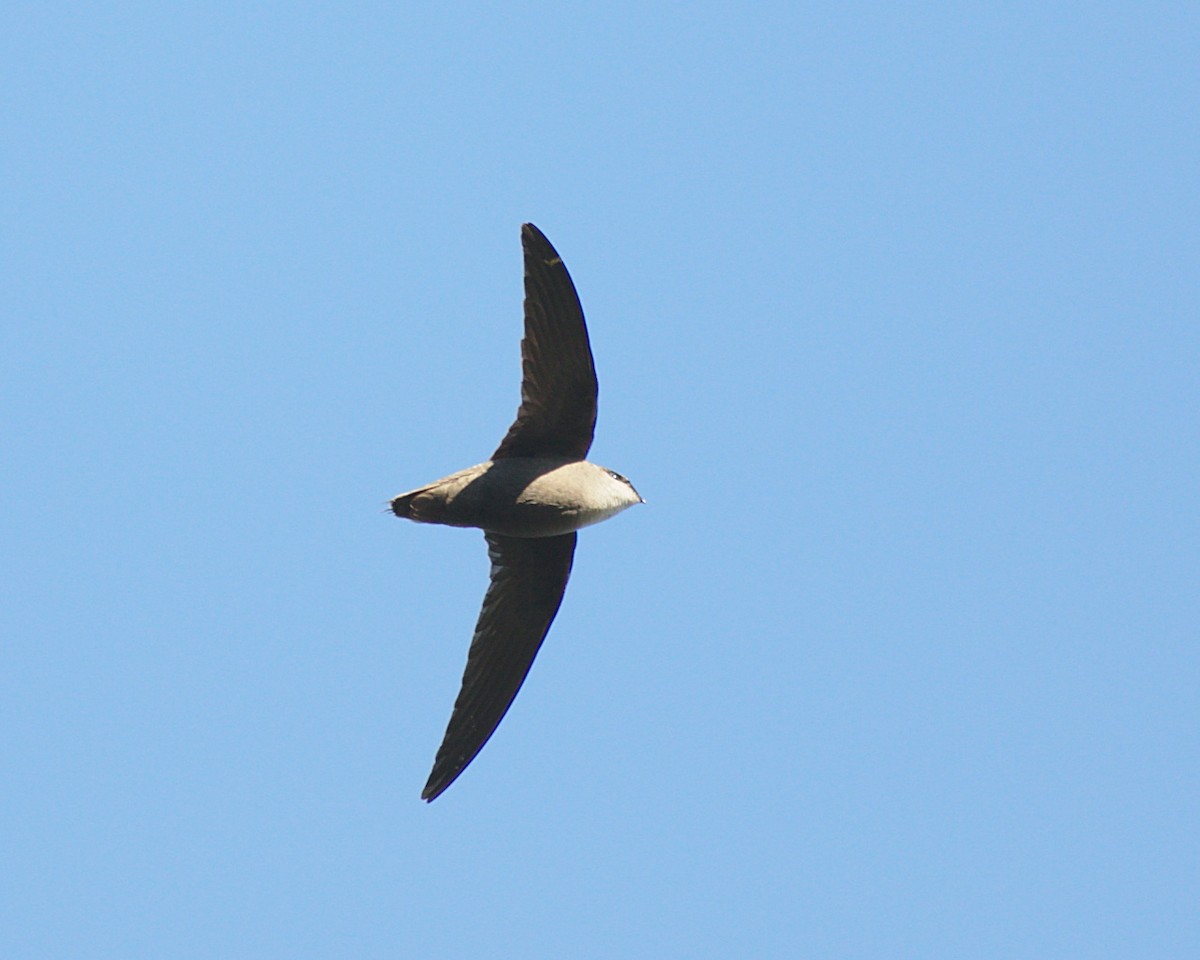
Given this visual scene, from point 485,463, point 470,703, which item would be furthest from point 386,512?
point 470,703

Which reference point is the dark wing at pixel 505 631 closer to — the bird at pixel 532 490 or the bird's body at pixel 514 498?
the bird at pixel 532 490

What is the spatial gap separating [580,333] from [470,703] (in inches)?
114

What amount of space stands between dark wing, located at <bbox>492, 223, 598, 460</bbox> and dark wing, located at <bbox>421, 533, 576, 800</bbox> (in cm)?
85

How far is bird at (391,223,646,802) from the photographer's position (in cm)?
1134

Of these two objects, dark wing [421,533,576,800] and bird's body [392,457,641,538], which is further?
dark wing [421,533,576,800]

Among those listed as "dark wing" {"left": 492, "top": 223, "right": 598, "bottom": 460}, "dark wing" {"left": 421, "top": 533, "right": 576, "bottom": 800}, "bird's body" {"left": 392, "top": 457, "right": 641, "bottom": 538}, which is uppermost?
"dark wing" {"left": 492, "top": 223, "right": 598, "bottom": 460}

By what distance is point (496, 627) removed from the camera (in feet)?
40.1

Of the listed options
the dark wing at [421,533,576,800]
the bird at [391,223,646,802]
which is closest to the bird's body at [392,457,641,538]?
the bird at [391,223,646,802]

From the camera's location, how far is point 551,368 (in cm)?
1144

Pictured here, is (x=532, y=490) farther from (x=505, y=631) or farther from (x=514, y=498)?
(x=505, y=631)

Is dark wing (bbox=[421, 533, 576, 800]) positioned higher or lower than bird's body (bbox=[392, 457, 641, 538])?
lower

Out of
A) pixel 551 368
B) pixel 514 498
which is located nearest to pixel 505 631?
pixel 514 498

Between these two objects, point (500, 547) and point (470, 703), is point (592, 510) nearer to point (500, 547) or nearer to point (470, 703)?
point (500, 547)

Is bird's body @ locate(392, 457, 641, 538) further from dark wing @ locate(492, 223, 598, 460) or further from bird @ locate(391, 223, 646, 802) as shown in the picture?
dark wing @ locate(492, 223, 598, 460)
